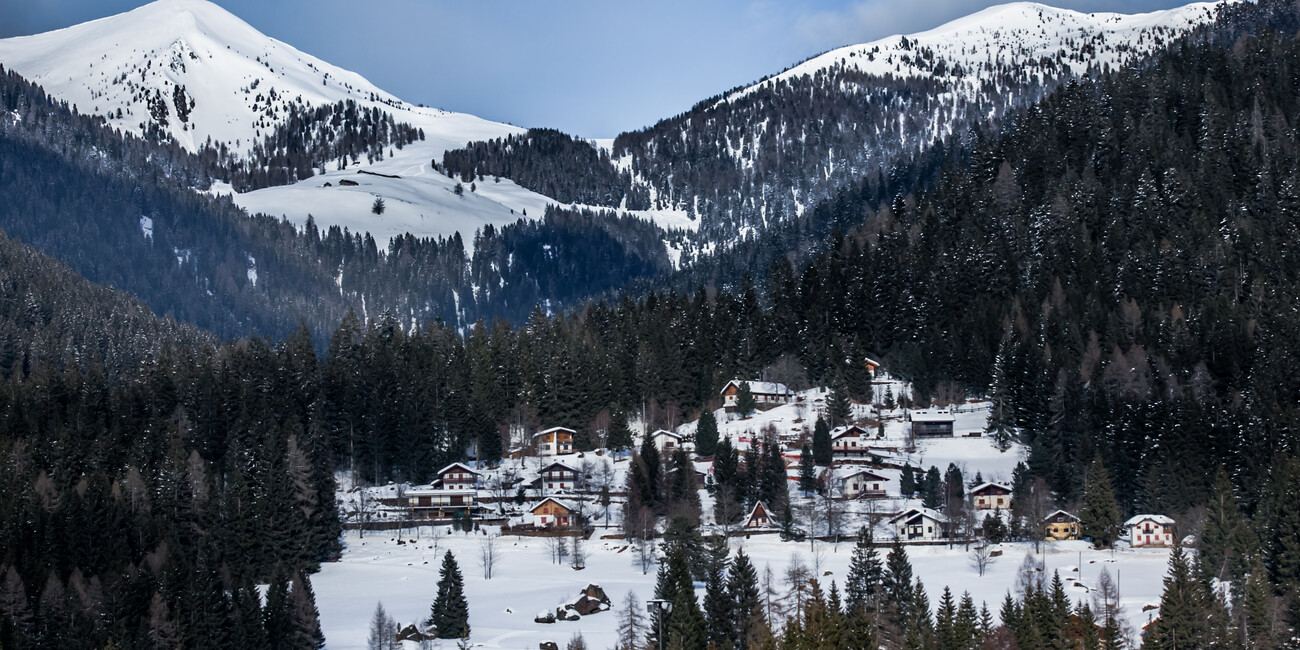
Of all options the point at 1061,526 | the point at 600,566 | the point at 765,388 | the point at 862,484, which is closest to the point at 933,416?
the point at 862,484

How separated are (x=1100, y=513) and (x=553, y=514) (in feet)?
121

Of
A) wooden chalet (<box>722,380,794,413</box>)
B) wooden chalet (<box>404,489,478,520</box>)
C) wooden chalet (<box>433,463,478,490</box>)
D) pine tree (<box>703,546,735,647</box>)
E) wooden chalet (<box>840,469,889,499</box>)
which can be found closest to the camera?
pine tree (<box>703,546,735,647</box>)

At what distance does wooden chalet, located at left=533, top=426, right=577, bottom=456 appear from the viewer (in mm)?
108750

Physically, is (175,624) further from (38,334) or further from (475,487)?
(38,334)

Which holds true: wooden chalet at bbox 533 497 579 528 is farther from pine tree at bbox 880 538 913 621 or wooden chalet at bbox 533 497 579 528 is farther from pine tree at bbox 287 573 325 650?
pine tree at bbox 880 538 913 621

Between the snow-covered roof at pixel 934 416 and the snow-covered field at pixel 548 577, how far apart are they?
21920mm

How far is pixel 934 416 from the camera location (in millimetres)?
105625

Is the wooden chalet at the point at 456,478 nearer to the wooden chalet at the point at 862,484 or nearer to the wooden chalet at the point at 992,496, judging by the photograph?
the wooden chalet at the point at 862,484

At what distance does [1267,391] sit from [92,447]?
8260cm

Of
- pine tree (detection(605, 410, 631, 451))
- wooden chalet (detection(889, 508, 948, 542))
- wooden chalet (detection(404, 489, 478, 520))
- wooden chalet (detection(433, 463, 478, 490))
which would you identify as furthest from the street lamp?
pine tree (detection(605, 410, 631, 451))

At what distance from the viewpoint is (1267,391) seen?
301ft

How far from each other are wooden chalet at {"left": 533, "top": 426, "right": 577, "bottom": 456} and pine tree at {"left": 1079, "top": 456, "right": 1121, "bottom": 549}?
42.2 metres

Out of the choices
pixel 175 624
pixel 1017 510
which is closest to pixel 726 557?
pixel 1017 510

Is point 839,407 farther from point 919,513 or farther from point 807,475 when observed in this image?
point 919,513
